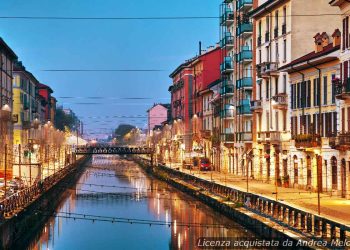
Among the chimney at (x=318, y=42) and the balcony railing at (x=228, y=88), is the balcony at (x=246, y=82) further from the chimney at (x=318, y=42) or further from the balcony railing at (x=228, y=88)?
the chimney at (x=318, y=42)

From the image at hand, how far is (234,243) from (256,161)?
35.3 metres

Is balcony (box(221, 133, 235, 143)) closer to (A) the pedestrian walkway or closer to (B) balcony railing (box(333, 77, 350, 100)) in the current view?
(A) the pedestrian walkway

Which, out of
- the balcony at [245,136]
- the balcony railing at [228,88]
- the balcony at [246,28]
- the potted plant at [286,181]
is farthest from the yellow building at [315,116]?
the balcony railing at [228,88]

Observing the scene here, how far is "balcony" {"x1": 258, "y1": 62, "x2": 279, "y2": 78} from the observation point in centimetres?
6812

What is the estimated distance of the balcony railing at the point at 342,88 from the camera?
48.8m

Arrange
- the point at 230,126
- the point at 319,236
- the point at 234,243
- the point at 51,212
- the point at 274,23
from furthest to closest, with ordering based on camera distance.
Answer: the point at 230,126, the point at 274,23, the point at 51,212, the point at 234,243, the point at 319,236

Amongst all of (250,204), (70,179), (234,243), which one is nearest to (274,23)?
(250,204)

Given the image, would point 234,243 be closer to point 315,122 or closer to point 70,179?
point 315,122

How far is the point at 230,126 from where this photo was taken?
9288 cm

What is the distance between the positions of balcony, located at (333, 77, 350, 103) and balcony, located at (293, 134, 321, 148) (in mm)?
6091

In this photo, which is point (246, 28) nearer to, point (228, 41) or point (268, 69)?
point (228, 41)

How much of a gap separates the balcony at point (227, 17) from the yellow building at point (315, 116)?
25.3 m

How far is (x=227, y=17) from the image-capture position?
90312 mm

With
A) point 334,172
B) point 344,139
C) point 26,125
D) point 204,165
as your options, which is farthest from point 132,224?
Result: point 26,125
